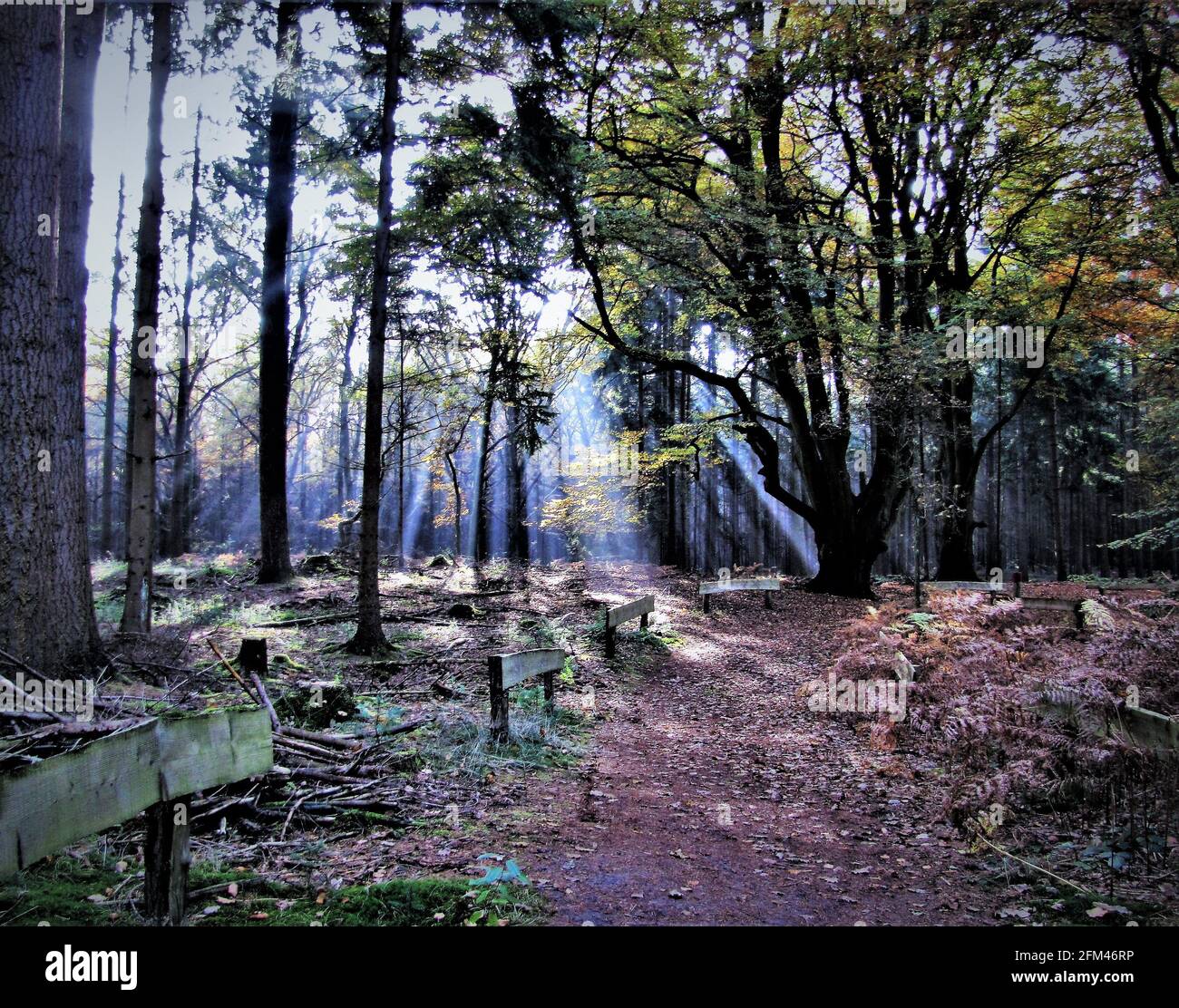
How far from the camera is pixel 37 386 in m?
5.33

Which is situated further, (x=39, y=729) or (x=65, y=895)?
(x=39, y=729)

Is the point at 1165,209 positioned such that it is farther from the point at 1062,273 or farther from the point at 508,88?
the point at 508,88

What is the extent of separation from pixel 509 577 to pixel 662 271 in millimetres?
8773

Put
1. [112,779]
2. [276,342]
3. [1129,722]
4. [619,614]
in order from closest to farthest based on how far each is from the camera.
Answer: [112,779] < [1129,722] < [619,614] < [276,342]

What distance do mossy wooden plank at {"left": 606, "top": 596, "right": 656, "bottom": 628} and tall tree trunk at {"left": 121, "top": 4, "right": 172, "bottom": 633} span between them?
6153mm

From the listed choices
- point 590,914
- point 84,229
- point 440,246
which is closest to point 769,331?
point 440,246

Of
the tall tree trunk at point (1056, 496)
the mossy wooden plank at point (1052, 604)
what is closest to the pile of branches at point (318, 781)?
the mossy wooden plank at point (1052, 604)

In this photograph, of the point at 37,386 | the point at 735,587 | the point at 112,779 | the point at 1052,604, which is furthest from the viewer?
the point at 735,587

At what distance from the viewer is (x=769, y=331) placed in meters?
15.0

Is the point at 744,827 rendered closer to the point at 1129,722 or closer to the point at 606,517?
the point at 1129,722

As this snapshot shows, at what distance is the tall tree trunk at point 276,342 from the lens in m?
14.0

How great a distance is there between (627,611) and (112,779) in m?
8.73

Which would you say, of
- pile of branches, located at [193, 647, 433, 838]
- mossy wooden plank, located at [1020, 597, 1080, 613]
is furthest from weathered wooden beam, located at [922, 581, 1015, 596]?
pile of branches, located at [193, 647, 433, 838]

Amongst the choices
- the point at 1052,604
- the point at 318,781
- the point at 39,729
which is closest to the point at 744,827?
the point at 318,781
